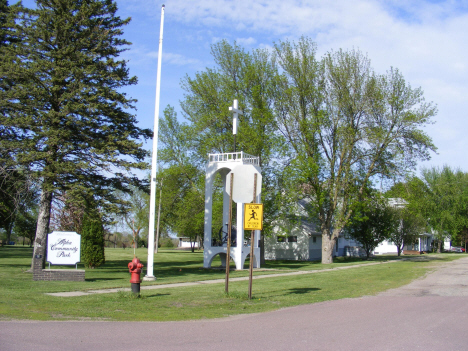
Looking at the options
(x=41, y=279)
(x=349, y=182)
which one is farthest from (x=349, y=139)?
(x=41, y=279)

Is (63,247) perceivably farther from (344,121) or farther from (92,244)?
(344,121)

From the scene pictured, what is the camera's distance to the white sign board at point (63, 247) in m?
15.8

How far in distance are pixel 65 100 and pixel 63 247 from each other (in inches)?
282

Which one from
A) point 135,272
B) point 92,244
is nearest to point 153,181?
point 135,272

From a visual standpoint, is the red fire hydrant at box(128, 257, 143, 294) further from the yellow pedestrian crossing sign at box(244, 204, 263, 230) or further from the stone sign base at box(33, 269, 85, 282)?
the stone sign base at box(33, 269, 85, 282)

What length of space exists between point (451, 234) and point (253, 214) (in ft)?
218

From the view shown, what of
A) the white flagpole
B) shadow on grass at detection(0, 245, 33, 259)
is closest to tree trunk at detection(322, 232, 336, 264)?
the white flagpole

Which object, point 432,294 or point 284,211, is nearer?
point 432,294

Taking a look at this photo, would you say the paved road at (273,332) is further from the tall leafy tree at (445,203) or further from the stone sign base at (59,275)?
the tall leafy tree at (445,203)

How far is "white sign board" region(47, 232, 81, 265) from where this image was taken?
1581 cm

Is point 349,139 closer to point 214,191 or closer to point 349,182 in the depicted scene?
point 349,182

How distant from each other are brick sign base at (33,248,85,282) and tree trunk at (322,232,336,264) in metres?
22.9

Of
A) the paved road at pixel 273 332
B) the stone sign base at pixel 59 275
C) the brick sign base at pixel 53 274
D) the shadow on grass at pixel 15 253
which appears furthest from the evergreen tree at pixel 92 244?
the paved road at pixel 273 332

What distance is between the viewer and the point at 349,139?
108ft
